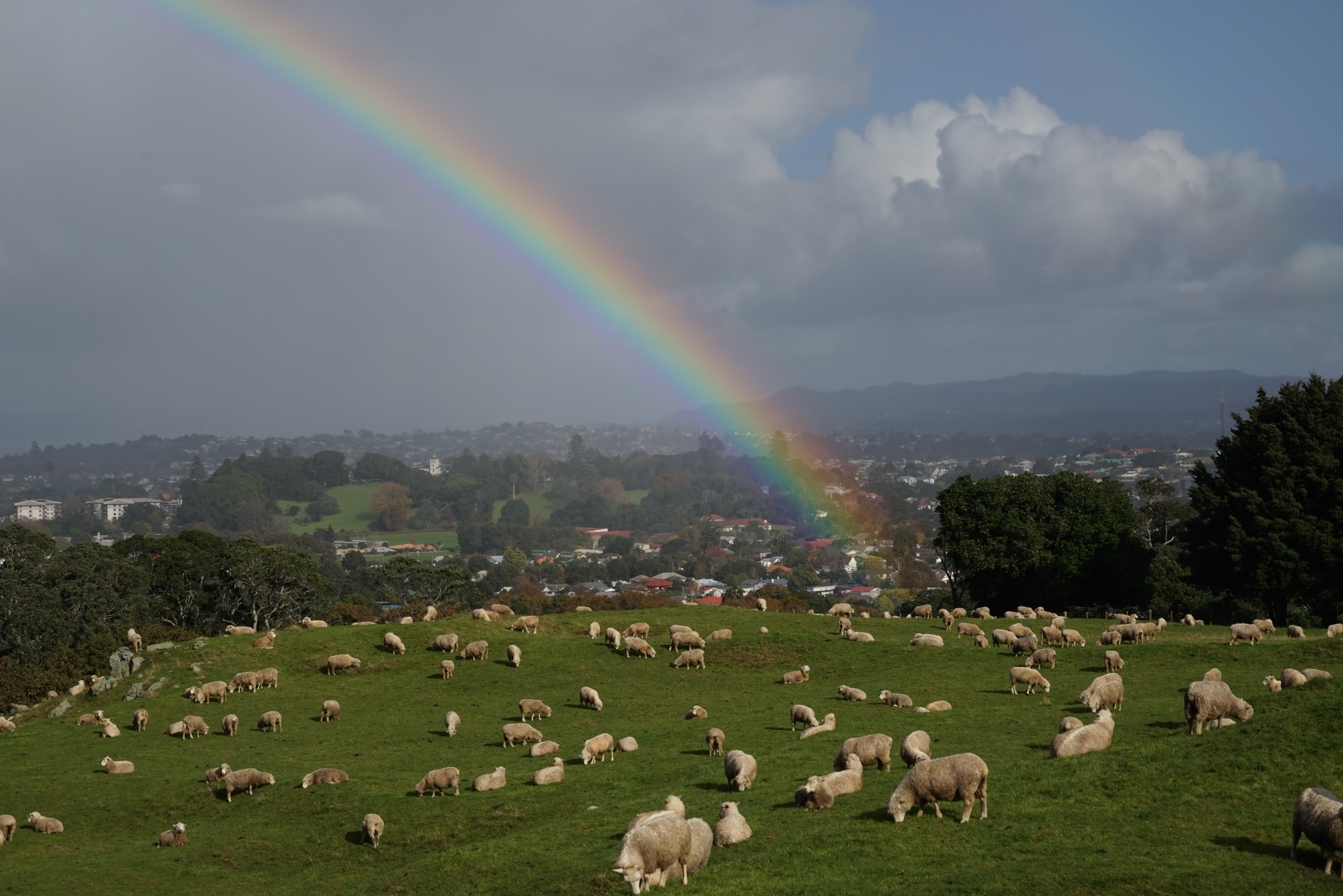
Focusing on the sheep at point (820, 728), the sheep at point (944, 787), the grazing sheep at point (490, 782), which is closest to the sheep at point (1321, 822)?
the sheep at point (944, 787)

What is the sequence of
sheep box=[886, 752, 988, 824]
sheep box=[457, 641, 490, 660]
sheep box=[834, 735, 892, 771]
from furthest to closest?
sheep box=[457, 641, 490, 660]
sheep box=[834, 735, 892, 771]
sheep box=[886, 752, 988, 824]

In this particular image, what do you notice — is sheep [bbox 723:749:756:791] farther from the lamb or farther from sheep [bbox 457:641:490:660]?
sheep [bbox 457:641:490:660]

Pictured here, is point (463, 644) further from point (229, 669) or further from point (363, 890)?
point (363, 890)

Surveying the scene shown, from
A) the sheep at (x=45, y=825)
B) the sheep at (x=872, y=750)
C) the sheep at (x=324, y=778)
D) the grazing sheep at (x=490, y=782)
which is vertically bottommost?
the sheep at (x=45, y=825)

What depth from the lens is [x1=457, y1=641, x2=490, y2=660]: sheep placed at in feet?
121

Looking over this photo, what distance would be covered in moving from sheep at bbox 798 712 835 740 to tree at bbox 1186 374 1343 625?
30.9 m

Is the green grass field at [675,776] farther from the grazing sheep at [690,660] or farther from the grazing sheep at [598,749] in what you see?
the grazing sheep at [690,660]

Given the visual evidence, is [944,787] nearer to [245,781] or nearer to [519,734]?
[519,734]

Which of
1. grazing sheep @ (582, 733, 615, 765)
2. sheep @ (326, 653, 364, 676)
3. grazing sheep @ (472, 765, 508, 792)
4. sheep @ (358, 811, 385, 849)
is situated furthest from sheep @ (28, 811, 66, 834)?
sheep @ (326, 653, 364, 676)

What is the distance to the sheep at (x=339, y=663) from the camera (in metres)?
35.9

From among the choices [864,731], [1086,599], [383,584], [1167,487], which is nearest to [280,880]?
[864,731]

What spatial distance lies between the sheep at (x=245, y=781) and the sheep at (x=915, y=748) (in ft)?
49.2

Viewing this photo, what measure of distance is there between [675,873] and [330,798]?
10840 millimetres

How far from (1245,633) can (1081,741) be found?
1840cm
